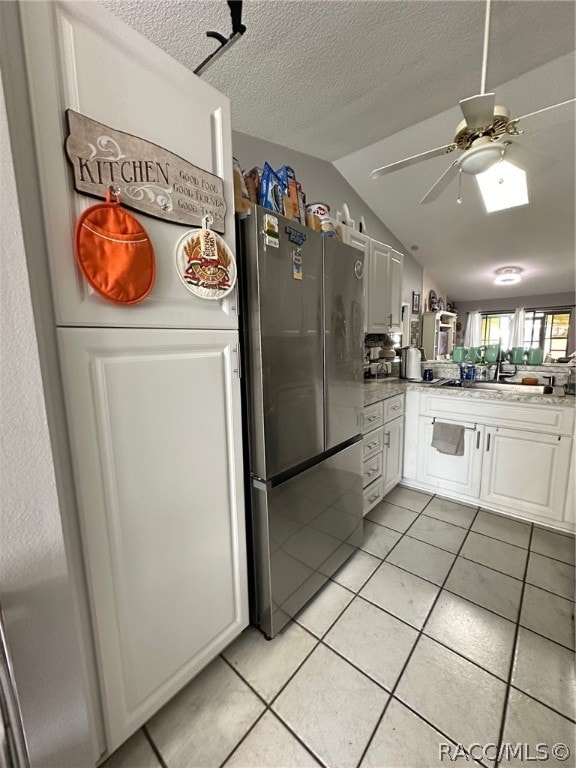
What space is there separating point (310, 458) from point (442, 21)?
2.24 meters

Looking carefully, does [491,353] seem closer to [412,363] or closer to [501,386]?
[501,386]

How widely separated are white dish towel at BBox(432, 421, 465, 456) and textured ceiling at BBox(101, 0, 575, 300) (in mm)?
2330

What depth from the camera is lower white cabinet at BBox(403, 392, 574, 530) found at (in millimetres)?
2014

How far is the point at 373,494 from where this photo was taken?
2256 millimetres

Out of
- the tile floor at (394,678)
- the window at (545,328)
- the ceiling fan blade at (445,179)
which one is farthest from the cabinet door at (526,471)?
the window at (545,328)

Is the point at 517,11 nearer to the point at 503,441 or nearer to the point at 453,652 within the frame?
the point at 503,441

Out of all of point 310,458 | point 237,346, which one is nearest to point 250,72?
point 237,346

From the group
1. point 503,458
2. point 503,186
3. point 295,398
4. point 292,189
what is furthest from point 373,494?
point 503,186

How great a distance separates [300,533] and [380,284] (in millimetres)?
2109

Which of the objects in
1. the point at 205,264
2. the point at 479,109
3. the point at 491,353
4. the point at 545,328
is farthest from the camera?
the point at 545,328

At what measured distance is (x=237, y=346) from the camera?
1.12 m

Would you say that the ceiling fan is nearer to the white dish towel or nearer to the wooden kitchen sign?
the wooden kitchen sign

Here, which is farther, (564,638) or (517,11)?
(517,11)

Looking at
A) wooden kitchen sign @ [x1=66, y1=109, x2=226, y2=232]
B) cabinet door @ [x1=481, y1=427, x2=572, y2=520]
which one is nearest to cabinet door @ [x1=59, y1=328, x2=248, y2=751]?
wooden kitchen sign @ [x1=66, y1=109, x2=226, y2=232]
